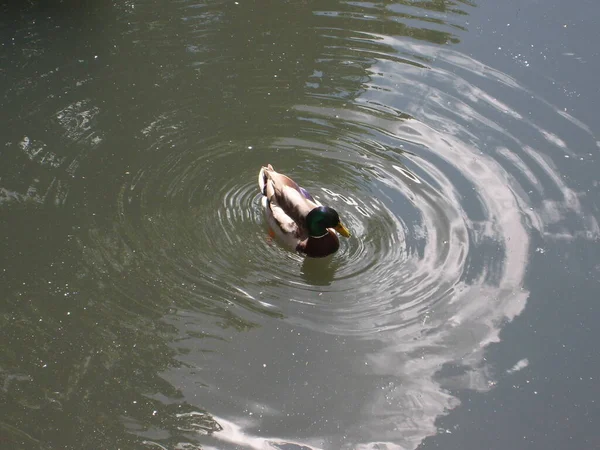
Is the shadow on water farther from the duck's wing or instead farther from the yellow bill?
the duck's wing

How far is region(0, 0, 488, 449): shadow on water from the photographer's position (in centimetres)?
495

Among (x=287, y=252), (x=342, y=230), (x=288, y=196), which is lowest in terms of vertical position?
(x=287, y=252)

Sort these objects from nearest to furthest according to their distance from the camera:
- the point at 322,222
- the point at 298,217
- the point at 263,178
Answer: the point at 322,222, the point at 298,217, the point at 263,178

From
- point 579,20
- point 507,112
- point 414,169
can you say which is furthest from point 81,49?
point 579,20

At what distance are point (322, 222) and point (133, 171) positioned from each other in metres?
1.76

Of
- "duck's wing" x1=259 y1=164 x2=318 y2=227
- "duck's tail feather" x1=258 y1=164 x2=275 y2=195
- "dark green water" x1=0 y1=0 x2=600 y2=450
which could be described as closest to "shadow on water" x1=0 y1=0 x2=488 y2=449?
"dark green water" x1=0 y1=0 x2=600 y2=450

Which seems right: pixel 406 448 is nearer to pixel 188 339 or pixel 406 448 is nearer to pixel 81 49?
pixel 188 339

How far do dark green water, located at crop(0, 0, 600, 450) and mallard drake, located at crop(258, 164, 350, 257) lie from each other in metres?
0.13

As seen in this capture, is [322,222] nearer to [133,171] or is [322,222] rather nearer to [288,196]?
[288,196]

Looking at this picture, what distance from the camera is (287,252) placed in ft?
19.8

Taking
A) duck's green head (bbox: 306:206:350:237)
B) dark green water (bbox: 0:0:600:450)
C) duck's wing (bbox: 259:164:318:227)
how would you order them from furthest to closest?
duck's wing (bbox: 259:164:318:227), duck's green head (bbox: 306:206:350:237), dark green water (bbox: 0:0:600:450)

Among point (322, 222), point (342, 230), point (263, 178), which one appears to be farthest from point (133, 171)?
point (342, 230)

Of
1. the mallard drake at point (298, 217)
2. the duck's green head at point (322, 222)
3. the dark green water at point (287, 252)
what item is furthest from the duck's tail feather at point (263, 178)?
the duck's green head at point (322, 222)

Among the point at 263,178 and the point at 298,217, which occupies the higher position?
the point at 263,178
